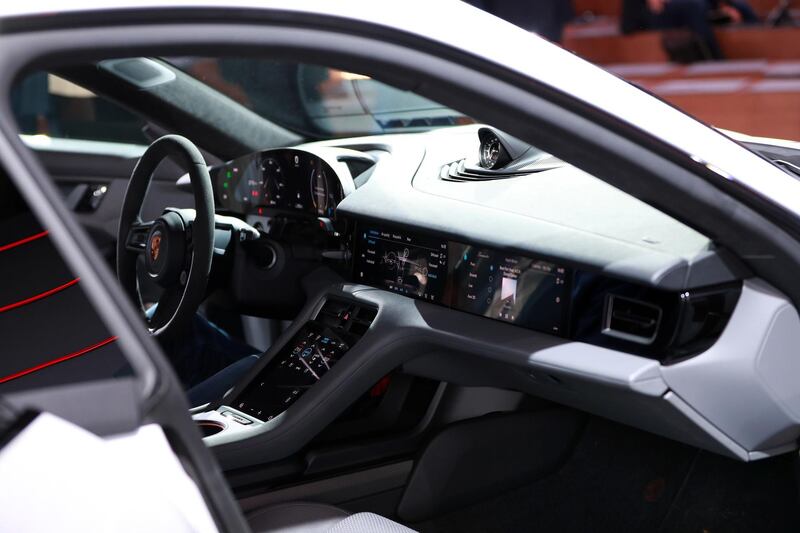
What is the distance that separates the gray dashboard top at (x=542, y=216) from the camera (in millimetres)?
1234

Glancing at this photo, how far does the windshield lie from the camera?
84.4 inches

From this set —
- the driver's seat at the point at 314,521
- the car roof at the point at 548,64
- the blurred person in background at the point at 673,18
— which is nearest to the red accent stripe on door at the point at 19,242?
the car roof at the point at 548,64

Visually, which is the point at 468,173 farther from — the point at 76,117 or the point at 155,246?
the point at 76,117

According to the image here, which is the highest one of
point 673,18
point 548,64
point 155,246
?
point 548,64

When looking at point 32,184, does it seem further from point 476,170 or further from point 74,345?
point 476,170

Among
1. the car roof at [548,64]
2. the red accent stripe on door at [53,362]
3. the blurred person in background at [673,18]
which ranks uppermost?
the car roof at [548,64]

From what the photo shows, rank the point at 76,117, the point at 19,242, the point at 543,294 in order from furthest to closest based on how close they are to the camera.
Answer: the point at 76,117 → the point at 543,294 → the point at 19,242

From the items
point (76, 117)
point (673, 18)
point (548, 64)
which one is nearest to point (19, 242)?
point (548, 64)

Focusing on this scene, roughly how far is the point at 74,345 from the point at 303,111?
63.3 inches

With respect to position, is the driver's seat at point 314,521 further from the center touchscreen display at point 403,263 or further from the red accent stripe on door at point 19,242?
the red accent stripe on door at point 19,242

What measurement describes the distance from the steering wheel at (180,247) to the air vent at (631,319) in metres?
0.82

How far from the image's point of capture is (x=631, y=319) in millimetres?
1349

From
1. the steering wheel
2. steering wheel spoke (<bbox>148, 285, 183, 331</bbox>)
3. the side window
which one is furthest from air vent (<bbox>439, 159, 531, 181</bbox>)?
the side window

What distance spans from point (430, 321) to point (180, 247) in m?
0.55
